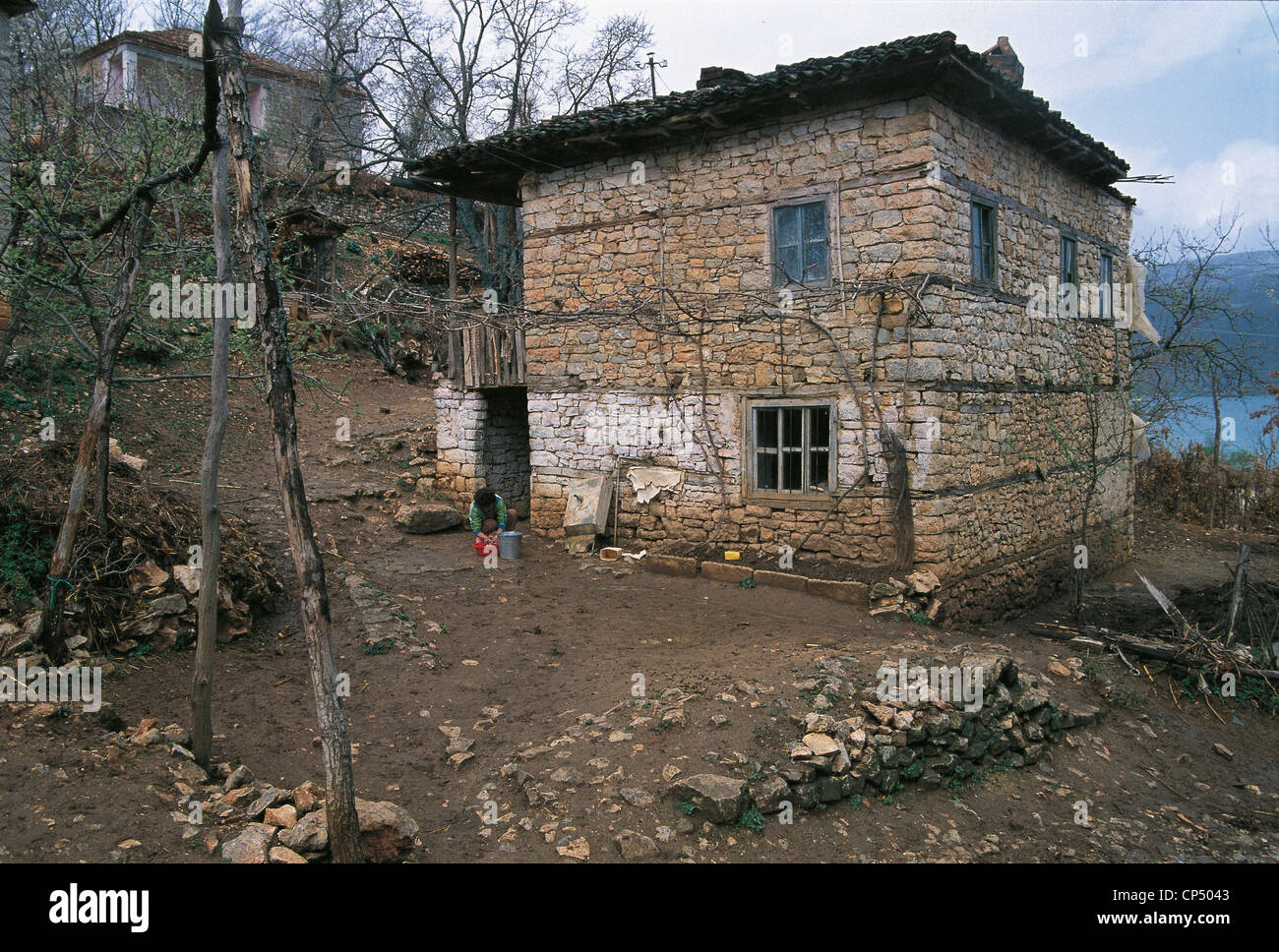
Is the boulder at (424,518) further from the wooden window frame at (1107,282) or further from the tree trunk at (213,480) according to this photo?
the wooden window frame at (1107,282)

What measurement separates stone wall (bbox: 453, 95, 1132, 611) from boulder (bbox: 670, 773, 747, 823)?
15.4 feet

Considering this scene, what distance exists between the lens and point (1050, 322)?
11586mm

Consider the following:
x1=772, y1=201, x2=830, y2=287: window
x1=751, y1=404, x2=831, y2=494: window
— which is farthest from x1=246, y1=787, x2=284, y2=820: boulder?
x1=772, y1=201, x2=830, y2=287: window

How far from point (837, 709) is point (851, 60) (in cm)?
651

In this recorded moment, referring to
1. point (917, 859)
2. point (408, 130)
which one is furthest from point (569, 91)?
point (917, 859)

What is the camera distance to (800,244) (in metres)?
9.54

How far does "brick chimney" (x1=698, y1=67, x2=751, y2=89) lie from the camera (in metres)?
10.4

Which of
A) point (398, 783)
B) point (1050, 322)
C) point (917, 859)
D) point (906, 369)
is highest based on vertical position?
point (1050, 322)

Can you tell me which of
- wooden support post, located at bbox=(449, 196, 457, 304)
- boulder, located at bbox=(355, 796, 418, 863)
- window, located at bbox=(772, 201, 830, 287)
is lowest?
boulder, located at bbox=(355, 796, 418, 863)

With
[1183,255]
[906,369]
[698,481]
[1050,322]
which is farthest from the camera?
[1183,255]

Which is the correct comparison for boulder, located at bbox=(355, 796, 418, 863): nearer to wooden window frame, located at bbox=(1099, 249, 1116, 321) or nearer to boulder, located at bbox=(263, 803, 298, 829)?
boulder, located at bbox=(263, 803, 298, 829)

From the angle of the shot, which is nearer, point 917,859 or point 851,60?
point 917,859
